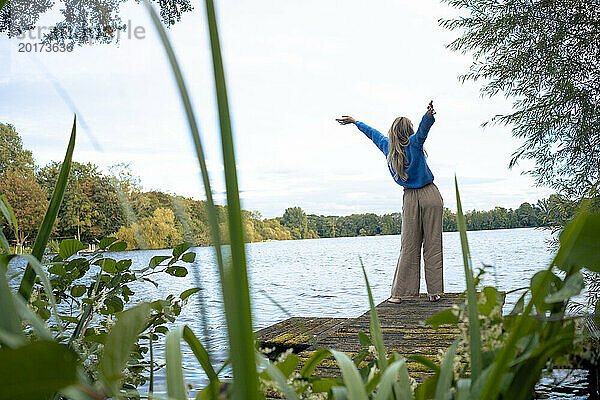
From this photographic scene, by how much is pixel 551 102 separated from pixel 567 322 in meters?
4.39

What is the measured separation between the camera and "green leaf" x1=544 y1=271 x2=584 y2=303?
0.28m

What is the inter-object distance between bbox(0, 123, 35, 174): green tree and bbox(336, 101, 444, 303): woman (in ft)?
21.5

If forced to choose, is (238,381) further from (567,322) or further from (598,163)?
(598,163)

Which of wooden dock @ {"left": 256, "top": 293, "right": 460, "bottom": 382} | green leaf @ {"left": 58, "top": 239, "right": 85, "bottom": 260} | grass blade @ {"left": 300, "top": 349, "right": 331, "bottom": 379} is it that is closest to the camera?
grass blade @ {"left": 300, "top": 349, "right": 331, "bottom": 379}

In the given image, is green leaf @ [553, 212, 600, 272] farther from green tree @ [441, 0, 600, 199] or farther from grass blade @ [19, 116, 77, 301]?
green tree @ [441, 0, 600, 199]

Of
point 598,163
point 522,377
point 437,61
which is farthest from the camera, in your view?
point 437,61

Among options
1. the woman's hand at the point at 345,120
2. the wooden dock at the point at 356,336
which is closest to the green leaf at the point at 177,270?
the wooden dock at the point at 356,336

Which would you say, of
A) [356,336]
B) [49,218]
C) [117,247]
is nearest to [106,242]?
[117,247]

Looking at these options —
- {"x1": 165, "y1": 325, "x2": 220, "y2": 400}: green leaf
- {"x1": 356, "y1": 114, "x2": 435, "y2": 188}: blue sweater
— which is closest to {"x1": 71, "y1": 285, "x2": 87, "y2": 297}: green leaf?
{"x1": 165, "y1": 325, "x2": 220, "y2": 400}: green leaf

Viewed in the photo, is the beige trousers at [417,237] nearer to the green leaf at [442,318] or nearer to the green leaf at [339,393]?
the green leaf at [442,318]

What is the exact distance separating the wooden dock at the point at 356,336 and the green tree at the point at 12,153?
22.6ft

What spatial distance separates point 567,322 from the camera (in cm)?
36

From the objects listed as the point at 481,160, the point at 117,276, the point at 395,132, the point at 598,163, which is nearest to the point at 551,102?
the point at 598,163

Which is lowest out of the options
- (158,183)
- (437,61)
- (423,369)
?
(423,369)
